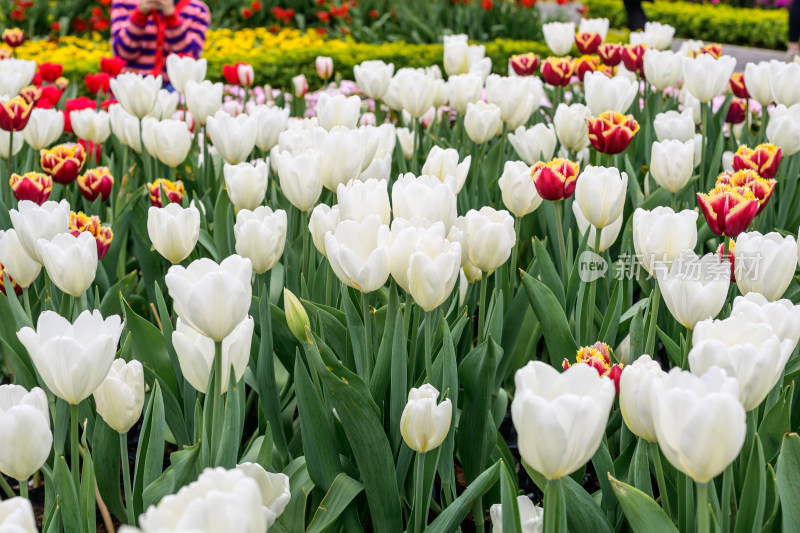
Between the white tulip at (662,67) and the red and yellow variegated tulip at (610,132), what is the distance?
89 cm

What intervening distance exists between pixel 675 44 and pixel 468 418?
10706 mm

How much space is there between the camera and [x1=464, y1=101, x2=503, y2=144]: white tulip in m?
2.61

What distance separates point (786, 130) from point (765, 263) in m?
1.11

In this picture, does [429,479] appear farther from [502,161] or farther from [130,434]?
[502,161]

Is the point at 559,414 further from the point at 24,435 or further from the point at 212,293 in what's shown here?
the point at 24,435

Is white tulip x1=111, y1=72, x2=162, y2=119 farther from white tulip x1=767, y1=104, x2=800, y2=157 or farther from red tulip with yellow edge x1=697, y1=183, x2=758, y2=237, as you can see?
white tulip x1=767, y1=104, x2=800, y2=157

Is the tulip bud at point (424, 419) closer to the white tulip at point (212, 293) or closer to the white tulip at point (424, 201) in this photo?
A: the white tulip at point (212, 293)

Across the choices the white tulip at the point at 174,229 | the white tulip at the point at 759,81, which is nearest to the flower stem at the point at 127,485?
the white tulip at the point at 174,229

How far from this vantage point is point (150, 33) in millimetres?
4316

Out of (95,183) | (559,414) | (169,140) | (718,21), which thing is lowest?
(718,21)

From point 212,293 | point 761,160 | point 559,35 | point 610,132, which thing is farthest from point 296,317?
point 559,35

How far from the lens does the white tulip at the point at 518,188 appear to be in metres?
1.92

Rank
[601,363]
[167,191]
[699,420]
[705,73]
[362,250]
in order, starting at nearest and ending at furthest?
[699,420], [601,363], [362,250], [167,191], [705,73]

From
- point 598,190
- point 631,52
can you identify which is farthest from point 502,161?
point 598,190
